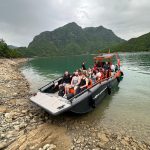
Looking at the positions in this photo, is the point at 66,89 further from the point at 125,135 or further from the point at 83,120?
the point at 125,135

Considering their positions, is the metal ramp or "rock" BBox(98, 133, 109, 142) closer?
"rock" BBox(98, 133, 109, 142)

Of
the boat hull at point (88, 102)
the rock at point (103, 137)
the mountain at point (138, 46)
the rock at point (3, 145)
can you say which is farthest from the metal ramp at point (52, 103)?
the mountain at point (138, 46)

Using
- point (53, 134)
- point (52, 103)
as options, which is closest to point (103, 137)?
point (53, 134)

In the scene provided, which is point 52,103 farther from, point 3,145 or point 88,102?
point 3,145

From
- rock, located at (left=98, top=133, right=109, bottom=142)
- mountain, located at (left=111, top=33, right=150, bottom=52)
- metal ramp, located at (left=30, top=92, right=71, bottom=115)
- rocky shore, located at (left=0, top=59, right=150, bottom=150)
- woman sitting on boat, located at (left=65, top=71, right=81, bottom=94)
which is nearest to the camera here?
rocky shore, located at (left=0, top=59, right=150, bottom=150)

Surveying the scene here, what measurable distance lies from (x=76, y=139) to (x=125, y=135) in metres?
2.27

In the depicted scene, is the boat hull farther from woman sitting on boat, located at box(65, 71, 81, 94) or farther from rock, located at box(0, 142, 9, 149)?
rock, located at box(0, 142, 9, 149)

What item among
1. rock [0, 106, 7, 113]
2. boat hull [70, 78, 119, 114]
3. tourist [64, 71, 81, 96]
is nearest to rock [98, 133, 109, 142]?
boat hull [70, 78, 119, 114]

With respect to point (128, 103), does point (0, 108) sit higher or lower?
higher

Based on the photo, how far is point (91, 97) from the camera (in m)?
10.1

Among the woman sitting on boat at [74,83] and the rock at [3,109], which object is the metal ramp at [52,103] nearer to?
the woman sitting on boat at [74,83]

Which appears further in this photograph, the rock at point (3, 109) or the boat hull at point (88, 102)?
the rock at point (3, 109)

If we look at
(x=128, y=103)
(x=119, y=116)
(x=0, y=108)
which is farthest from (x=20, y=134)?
(x=128, y=103)

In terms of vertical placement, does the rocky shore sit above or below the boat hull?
below
